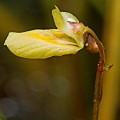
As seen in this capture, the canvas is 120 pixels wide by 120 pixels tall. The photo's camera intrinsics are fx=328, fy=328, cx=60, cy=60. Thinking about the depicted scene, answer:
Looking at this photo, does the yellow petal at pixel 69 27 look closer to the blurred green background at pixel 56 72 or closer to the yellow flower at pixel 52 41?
the yellow flower at pixel 52 41

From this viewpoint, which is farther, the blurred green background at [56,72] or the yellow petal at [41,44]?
the blurred green background at [56,72]

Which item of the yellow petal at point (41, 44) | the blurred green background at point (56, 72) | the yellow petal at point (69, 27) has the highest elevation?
the yellow petal at point (69, 27)

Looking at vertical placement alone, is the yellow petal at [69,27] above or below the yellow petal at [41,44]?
above

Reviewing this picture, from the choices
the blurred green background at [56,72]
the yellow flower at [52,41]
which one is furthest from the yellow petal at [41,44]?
the blurred green background at [56,72]

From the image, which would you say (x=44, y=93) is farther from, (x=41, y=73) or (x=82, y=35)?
(x=82, y=35)

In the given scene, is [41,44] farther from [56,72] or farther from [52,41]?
[56,72]

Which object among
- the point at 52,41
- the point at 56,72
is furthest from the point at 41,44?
the point at 56,72
